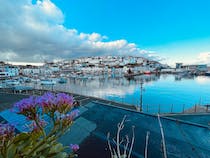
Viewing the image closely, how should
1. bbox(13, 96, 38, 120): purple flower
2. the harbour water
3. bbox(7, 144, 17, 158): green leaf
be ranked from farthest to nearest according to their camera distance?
the harbour water, bbox(13, 96, 38, 120): purple flower, bbox(7, 144, 17, 158): green leaf

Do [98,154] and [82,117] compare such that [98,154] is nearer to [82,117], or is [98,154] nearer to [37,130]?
[82,117]

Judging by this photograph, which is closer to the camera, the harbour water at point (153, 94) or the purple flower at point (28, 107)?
the purple flower at point (28, 107)

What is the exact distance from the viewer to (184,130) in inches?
95.9

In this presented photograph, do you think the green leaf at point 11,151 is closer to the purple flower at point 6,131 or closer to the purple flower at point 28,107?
the purple flower at point 6,131

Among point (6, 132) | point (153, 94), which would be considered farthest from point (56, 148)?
point (153, 94)

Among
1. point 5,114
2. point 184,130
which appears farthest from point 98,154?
point 5,114

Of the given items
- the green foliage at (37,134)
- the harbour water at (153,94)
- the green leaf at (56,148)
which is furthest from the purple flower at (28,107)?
the harbour water at (153,94)

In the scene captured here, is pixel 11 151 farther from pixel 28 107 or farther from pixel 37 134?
pixel 28 107

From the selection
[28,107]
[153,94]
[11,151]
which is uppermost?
[28,107]

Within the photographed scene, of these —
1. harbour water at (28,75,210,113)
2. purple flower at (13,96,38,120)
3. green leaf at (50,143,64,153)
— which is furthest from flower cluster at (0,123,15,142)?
harbour water at (28,75,210,113)

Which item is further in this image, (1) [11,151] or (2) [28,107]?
(2) [28,107]

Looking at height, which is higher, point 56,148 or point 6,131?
point 6,131

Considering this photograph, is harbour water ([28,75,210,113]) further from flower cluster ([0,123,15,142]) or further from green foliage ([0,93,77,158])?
flower cluster ([0,123,15,142])

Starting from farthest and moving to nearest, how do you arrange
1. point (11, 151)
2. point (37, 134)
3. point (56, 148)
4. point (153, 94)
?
point (153, 94) < point (56, 148) < point (37, 134) < point (11, 151)
